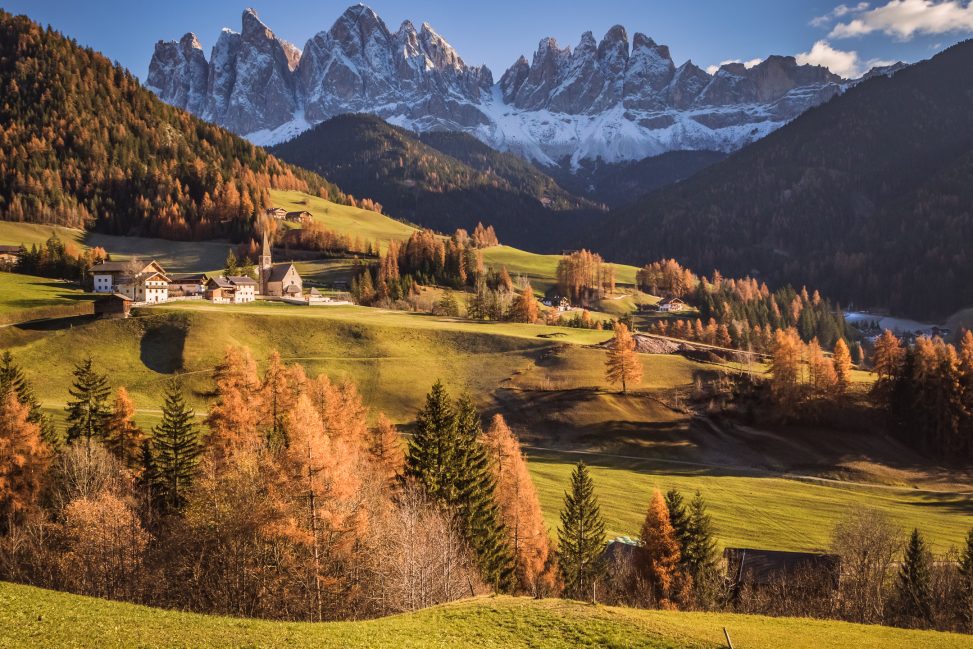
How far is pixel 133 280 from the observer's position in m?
110

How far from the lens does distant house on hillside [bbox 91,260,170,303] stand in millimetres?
109125

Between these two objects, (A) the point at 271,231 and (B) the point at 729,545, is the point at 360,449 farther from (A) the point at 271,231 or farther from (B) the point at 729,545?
(A) the point at 271,231

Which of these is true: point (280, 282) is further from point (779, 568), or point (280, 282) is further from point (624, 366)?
point (779, 568)

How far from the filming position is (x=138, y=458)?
46562 millimetres

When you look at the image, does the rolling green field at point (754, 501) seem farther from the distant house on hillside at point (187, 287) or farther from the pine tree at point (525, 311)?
the distant house on hillside at point (187, 287)

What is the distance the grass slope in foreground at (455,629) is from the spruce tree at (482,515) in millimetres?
11665

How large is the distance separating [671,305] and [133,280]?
474 ft

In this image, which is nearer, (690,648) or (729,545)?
(690,648)

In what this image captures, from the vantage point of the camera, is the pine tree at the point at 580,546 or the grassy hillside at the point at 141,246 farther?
the grassy hillside at the point at 141,246

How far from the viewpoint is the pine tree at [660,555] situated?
4547cm

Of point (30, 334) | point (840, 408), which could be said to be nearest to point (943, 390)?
point (840, 408)

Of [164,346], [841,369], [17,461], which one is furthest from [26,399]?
[841,369]

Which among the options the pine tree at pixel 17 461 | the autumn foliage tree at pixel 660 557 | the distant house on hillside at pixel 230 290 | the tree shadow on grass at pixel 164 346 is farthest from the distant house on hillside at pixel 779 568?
the distant house on hillside at pixel 230 290

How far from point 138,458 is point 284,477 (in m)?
21.0
